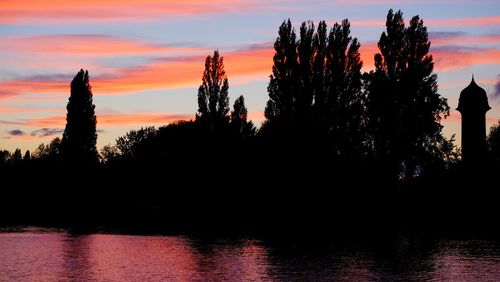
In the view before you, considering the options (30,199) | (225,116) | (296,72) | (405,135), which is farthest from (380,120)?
(30,199)

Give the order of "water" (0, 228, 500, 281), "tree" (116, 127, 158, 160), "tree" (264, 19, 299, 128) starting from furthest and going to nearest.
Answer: "tree" (116, 127, 158, 160) < "tree" (264, 19, 299, 128) < "water" (0, 228, 500, 281)

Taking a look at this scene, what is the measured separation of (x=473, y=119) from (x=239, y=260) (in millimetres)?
92852

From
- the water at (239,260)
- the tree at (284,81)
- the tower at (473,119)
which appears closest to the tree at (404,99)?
the tree at (284,81)

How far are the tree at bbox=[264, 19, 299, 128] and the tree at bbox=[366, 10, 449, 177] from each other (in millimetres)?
7575

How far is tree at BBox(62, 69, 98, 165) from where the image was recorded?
3871 inches

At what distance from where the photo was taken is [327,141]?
2968 inches

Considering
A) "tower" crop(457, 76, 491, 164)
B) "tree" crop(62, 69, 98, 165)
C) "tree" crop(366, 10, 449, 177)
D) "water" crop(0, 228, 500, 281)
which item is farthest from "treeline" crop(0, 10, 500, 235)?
"tower" crop(457, 76, 491, 164)

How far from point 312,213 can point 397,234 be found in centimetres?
1763

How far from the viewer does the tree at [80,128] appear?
9831 centimetres

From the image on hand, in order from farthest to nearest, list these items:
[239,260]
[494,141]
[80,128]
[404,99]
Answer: [494,141], [80,128], [404,99], [239,260]

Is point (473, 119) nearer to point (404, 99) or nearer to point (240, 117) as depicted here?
point (240, 117)

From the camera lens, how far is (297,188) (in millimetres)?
77375

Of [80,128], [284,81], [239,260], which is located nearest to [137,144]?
[80,128]

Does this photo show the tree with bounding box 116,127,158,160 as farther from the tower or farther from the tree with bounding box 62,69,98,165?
the tower
